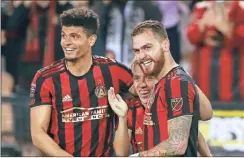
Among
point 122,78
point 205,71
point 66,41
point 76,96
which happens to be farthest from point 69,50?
point 205,71

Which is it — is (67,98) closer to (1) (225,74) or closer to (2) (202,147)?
(2) (202,147)

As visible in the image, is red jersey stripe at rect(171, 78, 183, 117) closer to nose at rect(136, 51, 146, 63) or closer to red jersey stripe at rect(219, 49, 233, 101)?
nose at rect(136, 51, 146, 63)

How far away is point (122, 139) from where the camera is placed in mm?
6012

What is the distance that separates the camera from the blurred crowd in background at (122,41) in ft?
32.4

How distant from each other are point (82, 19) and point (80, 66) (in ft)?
1.17

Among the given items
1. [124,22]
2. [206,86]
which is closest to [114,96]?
[206,86]

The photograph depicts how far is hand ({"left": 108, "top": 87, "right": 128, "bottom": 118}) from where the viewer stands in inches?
233

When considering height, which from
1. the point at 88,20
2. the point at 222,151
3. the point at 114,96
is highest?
the point at 88,20

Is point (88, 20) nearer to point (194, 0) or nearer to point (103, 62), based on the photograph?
point (103, 62)

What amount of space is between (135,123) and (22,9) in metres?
5.10

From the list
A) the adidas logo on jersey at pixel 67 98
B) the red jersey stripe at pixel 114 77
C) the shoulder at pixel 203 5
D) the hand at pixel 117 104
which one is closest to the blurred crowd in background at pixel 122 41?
the shoulder at pixel 203 5

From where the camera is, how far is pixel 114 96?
617 centimetres

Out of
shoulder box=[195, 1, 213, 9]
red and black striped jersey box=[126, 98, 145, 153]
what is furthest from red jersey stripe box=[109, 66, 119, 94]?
shoulder box=[195, 1, 213, 9]

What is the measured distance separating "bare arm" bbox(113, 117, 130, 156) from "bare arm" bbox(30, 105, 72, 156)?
1.29 feet
